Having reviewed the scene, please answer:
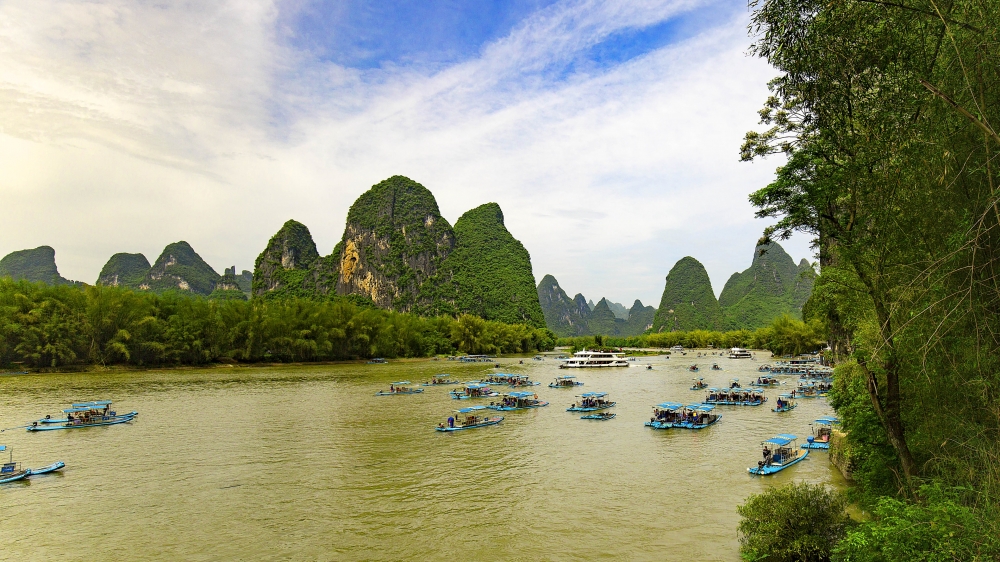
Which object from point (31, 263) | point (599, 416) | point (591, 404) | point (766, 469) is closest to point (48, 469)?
point (599, 416)

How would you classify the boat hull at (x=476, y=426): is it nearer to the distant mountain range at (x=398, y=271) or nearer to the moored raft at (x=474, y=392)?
the moored raft at (x=474, y=392)

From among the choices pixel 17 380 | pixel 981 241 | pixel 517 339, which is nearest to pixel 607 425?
pixel 981 241

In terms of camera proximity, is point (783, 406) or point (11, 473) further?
point (783, 406)

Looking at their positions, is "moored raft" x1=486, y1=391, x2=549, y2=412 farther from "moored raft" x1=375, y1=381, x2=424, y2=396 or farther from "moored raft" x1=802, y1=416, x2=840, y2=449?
"moored raft" x1=802, y1=416, x2=840, y2=449

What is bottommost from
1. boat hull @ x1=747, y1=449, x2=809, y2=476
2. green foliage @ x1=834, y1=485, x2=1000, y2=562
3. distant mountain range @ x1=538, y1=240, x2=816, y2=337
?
boat hull @ x1=747, y1=449, x2=809, y2=476

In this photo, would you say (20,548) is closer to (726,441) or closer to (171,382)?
(726,441)

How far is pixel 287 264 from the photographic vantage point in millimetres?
132125

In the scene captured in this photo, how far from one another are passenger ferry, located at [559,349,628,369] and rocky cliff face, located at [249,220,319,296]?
85885 mm

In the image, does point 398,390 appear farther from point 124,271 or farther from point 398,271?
point 124,271

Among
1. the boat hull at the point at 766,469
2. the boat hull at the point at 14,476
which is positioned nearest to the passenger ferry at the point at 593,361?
the boat hull at the point at 766,469

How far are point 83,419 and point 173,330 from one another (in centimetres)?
2752

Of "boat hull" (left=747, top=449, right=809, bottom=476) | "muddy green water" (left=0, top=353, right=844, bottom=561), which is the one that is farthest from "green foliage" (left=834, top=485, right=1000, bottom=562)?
"boat hull" (left=747, top=449, right=809, bottom=476)

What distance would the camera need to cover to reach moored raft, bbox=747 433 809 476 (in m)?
16.3

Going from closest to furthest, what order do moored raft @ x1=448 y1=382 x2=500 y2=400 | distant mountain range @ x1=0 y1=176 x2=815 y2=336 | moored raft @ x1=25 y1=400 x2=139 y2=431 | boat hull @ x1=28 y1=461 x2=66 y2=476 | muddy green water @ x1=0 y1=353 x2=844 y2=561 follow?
muddy green water @ x1=0 y1=353 x2=844 y2=561
boat hull @ x1=28 y1=461 x2=66 y2=476
moored raft @ x1=25 y1=400 x2=139 y2=431
moored raft @ x1=448 y1=382 x2=500 y2=400
distant mountain range @ x1=0 y1=176 x2=815 y2=336
